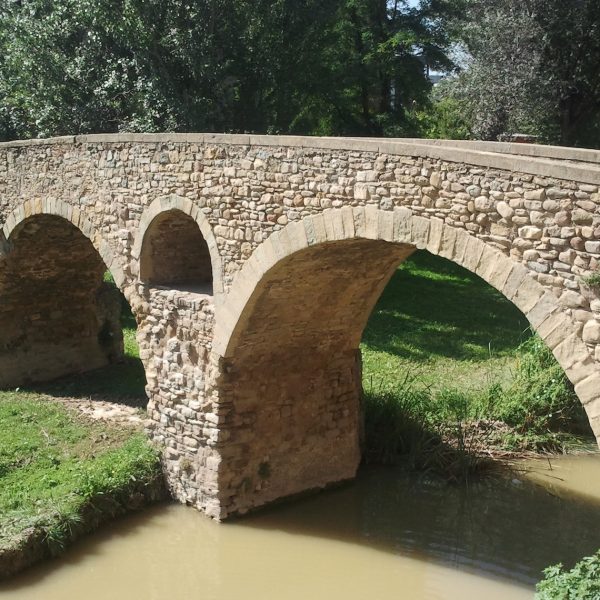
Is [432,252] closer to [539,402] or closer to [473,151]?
[473,151]

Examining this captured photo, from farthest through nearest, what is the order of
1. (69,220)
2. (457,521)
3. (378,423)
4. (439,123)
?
(439,123) < (69,220) < (378,423) < (457,521)

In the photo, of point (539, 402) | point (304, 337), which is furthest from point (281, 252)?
point (539, 402)

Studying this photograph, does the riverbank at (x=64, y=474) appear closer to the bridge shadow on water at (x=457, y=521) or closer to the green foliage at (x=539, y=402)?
the bridge shadow on water at (x=457, y=521)

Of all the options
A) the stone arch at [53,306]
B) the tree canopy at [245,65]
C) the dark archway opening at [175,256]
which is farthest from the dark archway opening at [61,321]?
the tree canopy at [245,65]

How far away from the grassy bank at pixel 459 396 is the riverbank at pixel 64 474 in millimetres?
3325

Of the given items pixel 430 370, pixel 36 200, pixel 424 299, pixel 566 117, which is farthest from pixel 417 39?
pixel 36 200

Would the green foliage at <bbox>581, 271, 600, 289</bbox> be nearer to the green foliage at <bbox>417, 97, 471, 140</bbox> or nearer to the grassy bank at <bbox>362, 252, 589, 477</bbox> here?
the grassy bank at <bbox>362, 252, 589, 477</bbox>

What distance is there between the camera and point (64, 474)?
9961 millimetres

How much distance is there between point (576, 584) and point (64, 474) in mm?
6159

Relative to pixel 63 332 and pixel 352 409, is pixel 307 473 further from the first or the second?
pixel 63 332

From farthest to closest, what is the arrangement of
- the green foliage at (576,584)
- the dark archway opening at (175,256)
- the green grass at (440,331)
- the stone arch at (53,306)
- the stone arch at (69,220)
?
the green grass at (440,331) → the stone arch at (53,306) → the stone arch at (69,220) → the dark archway opening at (175,256) → the green foliage at (576,584)

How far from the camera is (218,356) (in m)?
A: 9.41

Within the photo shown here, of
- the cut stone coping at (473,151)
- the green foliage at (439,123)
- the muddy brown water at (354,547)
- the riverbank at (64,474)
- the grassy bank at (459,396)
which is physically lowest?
the muddy brown water at (354,547)

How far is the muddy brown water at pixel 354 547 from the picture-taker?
8.50 m
